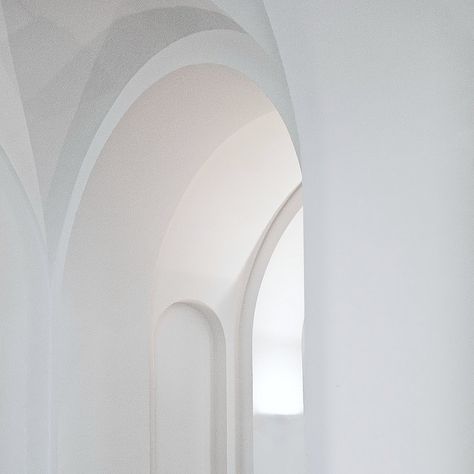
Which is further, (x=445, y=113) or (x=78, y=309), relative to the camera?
(x=78, y=309)

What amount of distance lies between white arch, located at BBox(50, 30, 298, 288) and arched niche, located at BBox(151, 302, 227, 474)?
1587mm

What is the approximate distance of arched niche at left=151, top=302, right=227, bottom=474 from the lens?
8.67 m

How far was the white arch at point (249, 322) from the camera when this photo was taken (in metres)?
9.12

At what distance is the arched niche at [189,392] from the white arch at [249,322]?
19 centimetres

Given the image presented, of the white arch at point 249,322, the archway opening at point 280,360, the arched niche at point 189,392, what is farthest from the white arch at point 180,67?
the archway opening at point 280,360

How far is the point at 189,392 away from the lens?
8.96 meters

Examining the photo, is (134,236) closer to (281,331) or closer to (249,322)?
(249,322)

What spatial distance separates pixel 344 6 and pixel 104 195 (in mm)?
3689

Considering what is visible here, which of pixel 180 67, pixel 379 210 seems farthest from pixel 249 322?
pixel 379 210

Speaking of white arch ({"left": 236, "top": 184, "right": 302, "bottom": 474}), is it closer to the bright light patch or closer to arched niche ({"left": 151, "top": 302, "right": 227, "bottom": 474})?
the bright light patch

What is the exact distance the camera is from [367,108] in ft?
13.9

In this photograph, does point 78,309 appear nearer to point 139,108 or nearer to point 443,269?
point 139,108

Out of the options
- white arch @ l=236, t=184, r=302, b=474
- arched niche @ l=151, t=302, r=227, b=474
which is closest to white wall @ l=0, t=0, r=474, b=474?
white arch @ l=236, t=184, r=302, b=474

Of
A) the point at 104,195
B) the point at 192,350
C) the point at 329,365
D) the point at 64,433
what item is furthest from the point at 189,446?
the point at 329,365
